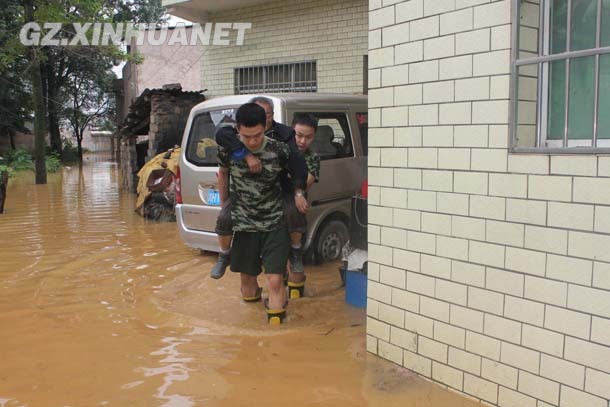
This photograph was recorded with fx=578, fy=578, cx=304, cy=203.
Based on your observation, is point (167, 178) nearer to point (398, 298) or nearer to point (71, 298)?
point (71, 298)

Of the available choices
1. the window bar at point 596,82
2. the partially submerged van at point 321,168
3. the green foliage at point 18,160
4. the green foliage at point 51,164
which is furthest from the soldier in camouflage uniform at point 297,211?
the green foliage at point 51,164

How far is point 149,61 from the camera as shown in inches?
829

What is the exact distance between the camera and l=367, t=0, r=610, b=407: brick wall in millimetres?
2582

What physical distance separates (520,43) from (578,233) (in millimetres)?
963

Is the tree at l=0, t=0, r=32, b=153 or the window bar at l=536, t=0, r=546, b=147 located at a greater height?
the tree at l=0, t=0, r=32, b=153

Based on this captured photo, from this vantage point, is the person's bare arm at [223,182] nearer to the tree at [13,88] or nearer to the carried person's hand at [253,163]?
the carried person's hand at [253,163]

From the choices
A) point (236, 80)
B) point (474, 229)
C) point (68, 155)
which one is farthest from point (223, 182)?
point (68, 155)

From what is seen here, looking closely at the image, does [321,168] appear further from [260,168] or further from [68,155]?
[68,155]

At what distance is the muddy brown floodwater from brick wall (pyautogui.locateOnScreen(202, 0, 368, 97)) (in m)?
5.14

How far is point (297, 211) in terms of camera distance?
4.49m

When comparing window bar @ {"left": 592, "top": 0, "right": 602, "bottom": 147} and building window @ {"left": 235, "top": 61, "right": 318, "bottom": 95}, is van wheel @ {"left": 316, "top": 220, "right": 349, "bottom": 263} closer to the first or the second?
window bar @ {"left": 592, "top": 0, "right": 602, "bottom": 147}

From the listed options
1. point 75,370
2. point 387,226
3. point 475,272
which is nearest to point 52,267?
point 75,370

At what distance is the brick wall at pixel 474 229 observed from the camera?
2.58m

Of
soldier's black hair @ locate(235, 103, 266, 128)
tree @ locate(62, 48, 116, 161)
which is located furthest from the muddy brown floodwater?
tree @ locate(62, 48, 116, 161)
